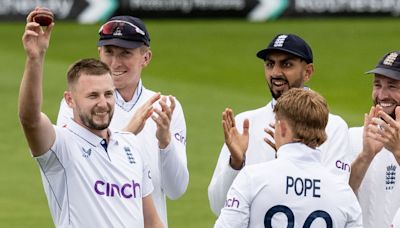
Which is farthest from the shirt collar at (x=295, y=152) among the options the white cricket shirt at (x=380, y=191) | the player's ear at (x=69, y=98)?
the white cricket shirt at (x=380, y=191)

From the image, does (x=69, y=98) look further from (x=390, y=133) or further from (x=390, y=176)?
(x=390, y=176)

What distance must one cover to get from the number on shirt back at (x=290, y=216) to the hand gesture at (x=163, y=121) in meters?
1.47

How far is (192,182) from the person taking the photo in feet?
53.3

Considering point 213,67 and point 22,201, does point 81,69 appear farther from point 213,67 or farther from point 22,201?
point 213,67

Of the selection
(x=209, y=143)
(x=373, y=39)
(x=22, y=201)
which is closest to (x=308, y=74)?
(x=22, y=201)

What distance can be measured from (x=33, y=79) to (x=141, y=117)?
141cm

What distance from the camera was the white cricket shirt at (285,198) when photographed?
732 centimetres

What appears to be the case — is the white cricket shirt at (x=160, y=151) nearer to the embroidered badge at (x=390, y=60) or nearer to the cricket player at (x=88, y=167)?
the cricket player at (x=88, y=167)

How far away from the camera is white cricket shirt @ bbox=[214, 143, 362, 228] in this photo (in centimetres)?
732

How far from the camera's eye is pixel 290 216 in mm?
7332

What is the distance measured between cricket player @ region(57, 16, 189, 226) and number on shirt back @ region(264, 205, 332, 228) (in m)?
1.67

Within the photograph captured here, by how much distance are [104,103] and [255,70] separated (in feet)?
56.2

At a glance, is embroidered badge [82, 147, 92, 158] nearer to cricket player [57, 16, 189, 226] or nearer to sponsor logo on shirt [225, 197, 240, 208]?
cricket player [57, 16, 189, 226]

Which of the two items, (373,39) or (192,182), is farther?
(373,39)
